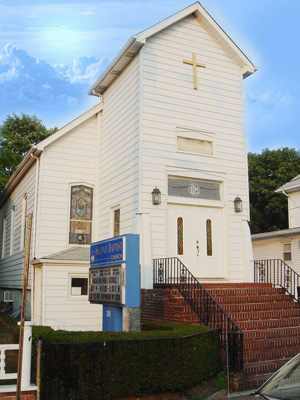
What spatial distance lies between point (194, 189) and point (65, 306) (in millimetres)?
5321

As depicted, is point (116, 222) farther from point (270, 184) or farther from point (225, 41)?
point (270, 184)

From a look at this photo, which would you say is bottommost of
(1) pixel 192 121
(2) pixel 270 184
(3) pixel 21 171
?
(3) pixel 21 171

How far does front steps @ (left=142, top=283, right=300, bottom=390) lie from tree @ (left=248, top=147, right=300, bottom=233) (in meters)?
29.7

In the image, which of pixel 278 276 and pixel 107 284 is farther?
pixel 278 276

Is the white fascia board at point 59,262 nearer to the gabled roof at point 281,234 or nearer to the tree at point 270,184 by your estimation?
the gabled roof at point 281,234

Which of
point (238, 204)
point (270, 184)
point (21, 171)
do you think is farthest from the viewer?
point (270, 184)

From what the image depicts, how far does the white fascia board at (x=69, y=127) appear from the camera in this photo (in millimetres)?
14992

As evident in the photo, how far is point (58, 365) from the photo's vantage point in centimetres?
685

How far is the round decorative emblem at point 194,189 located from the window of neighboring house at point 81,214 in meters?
3.92

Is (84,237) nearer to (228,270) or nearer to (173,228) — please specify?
(173,228)

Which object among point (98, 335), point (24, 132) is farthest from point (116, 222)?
point (24, 132)

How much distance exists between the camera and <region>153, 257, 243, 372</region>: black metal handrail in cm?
834

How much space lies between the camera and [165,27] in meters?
13.9

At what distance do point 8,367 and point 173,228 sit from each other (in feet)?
19.1
